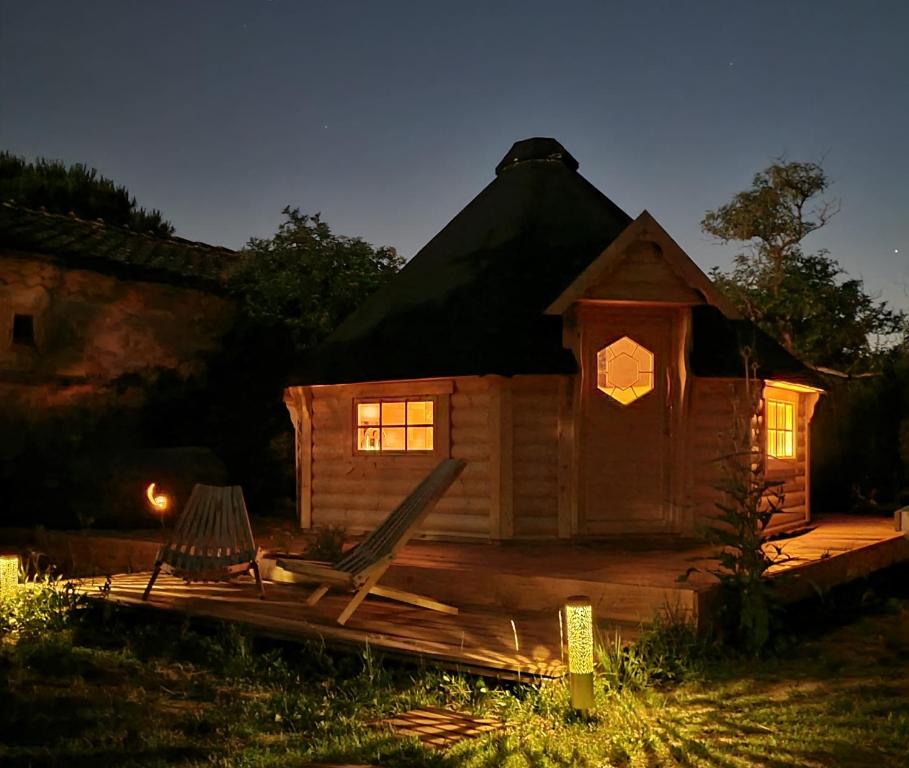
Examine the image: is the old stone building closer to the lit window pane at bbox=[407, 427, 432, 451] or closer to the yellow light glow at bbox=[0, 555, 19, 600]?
the lit window pane at bbox=[407, 427, 432, 451]

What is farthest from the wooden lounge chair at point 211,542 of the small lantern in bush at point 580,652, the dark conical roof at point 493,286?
the small lantern in bush at point 580,652

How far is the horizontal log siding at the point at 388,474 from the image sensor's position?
11062 millimetres

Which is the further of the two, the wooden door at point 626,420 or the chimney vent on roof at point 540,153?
the chimney vent on roof at point 540,153

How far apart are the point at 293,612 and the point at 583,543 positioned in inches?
167

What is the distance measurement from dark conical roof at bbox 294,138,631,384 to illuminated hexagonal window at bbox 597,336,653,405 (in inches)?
27.5

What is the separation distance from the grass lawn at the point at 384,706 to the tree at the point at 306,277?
34.9ft

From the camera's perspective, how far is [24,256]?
16016 mm

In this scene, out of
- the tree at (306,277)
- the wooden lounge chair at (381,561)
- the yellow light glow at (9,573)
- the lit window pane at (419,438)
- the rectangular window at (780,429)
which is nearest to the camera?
the wooden lounge chair at (381,561)

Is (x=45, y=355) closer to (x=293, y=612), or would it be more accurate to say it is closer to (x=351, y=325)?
(x=351, y=325)

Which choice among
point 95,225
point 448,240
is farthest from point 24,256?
point 448,240

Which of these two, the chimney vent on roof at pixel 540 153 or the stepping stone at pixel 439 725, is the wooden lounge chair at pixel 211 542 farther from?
the chimney vent on roof at pixel 540 153

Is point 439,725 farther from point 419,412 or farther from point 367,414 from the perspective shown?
point 367,414

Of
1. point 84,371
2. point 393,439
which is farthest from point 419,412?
point 84,371

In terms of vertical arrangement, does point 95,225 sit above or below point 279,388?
above
